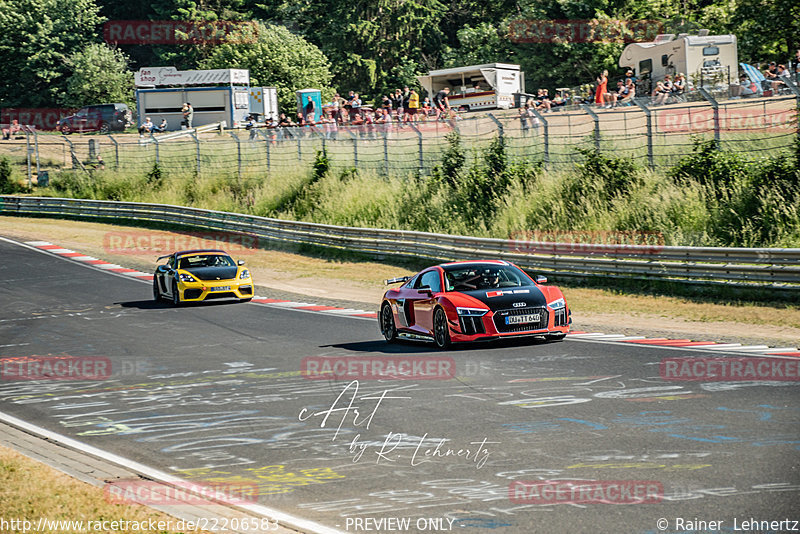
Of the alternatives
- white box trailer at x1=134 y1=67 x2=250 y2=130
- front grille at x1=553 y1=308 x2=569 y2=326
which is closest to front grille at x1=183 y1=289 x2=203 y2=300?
front grille at x1=553 y1=308 x2=569 y2=326

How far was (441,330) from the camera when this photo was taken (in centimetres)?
1434

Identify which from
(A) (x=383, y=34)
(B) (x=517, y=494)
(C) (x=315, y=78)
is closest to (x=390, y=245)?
(B) (x=517, y=494)

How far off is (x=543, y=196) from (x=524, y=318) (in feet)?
44.0

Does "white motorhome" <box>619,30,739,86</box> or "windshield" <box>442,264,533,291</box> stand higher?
"white motorhome" <box>619,30,739,86</box>

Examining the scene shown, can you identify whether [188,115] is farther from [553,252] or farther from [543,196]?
[553,252]

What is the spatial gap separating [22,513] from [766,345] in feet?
34.0

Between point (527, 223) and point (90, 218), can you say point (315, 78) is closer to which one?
point (90, 218)

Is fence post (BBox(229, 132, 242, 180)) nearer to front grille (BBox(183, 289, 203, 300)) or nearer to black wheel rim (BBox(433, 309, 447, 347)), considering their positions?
front grille (BBox(183, 289, 203, 300))

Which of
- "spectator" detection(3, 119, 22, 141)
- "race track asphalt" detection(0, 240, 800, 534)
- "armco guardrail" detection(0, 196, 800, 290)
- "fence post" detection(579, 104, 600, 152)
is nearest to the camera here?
"race track asphalt" detection(0, 240, 800, 534)

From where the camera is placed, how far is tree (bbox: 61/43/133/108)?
7800cm

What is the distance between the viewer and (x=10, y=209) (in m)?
44.5

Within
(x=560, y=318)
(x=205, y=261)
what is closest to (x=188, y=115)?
(x=205, y=261)

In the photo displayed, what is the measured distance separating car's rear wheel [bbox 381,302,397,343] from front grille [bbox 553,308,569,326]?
107 inches

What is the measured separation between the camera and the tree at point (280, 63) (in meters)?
68.9
